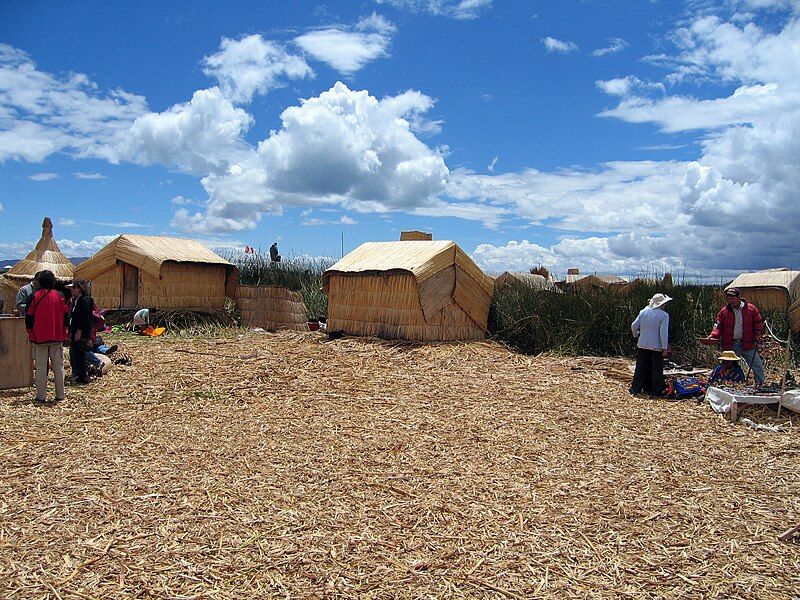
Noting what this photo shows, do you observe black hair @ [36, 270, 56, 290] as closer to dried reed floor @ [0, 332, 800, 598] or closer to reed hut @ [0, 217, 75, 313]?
dried reed floor @ [0, 332, 800, 598]

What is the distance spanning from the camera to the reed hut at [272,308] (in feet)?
48.9

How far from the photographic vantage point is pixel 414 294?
1170cm

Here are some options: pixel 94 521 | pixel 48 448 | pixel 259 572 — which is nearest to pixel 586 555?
pixel 259 572

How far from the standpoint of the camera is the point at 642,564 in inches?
146

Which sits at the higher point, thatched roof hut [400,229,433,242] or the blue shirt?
thatched roof hut [400,229,433,242]

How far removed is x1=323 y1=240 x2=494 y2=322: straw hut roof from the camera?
38.3ft

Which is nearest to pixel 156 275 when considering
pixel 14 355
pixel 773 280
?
pixel 14 355

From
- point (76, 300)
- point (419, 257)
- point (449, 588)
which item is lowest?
point (449, 588)

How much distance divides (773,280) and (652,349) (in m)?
10.4

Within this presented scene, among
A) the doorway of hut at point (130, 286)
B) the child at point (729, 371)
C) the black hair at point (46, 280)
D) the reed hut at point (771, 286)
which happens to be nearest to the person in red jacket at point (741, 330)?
the child at point (729, 371)

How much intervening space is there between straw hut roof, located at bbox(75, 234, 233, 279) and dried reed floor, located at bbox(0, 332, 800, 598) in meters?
7.32

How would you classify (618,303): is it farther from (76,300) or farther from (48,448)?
(48,448)

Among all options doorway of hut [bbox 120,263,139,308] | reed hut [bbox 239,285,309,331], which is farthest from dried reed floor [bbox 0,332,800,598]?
doorway of hut [bbox 120,263,139,308]

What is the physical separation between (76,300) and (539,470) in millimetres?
6033
